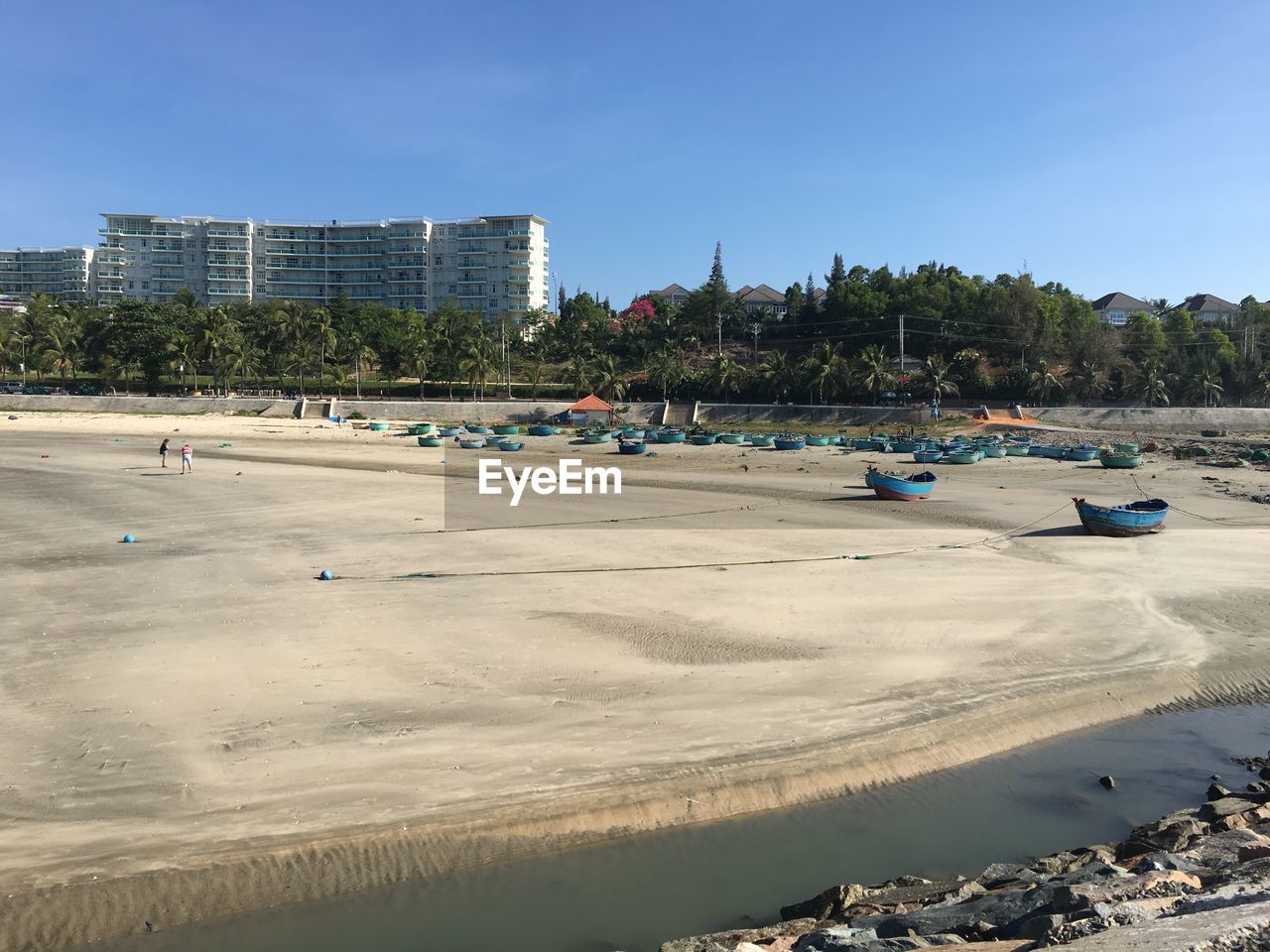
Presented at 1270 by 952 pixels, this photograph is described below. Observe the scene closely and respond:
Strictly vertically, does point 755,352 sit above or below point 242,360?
above

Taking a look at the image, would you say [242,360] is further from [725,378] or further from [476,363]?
[725,378]

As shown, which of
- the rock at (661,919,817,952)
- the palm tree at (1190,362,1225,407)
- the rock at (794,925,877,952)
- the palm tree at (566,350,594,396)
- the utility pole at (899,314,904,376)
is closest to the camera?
the rock at (794,925,877,952)

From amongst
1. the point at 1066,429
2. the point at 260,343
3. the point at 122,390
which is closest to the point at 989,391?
the point at 1066,429

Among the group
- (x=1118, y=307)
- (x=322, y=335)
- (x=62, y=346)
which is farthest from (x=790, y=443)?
(x=1118, y=307)

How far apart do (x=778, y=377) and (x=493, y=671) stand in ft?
248

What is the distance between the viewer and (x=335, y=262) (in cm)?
15438

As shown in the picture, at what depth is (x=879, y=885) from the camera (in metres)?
8.58

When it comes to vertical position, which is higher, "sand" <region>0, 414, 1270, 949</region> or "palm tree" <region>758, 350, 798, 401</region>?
"palm tree" <region>758, 350, 798, 401</region>

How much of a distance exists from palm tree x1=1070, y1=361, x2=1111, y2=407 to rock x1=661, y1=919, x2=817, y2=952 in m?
81.3

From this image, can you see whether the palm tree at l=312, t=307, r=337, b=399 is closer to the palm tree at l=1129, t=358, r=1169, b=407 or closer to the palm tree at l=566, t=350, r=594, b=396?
the palm tree at l=566, t=350, r=594, b=396

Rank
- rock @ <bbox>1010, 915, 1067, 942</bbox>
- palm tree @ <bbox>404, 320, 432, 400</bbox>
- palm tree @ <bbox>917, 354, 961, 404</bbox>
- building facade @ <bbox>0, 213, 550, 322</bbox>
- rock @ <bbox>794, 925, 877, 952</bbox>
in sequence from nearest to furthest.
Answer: rock @ <bbox>1010, 915, 1067, 942</bbox>
rock @ <bbox>794, 925, 877, 952</bbox>
palm tree @ <bbox>917, 354, 961, 404</bbox>
palm tree @ <bbox>404, 320, 432, 400</bbox>
building facade @ <bbox>0, 213, 550, 322</bbox>

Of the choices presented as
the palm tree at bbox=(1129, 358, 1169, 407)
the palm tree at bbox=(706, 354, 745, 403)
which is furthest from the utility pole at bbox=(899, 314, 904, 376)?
the palm tree at bbox=(1129, 358, 1169, 407)

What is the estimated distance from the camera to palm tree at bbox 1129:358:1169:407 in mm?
77312

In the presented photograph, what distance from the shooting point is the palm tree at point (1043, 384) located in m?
77.1
